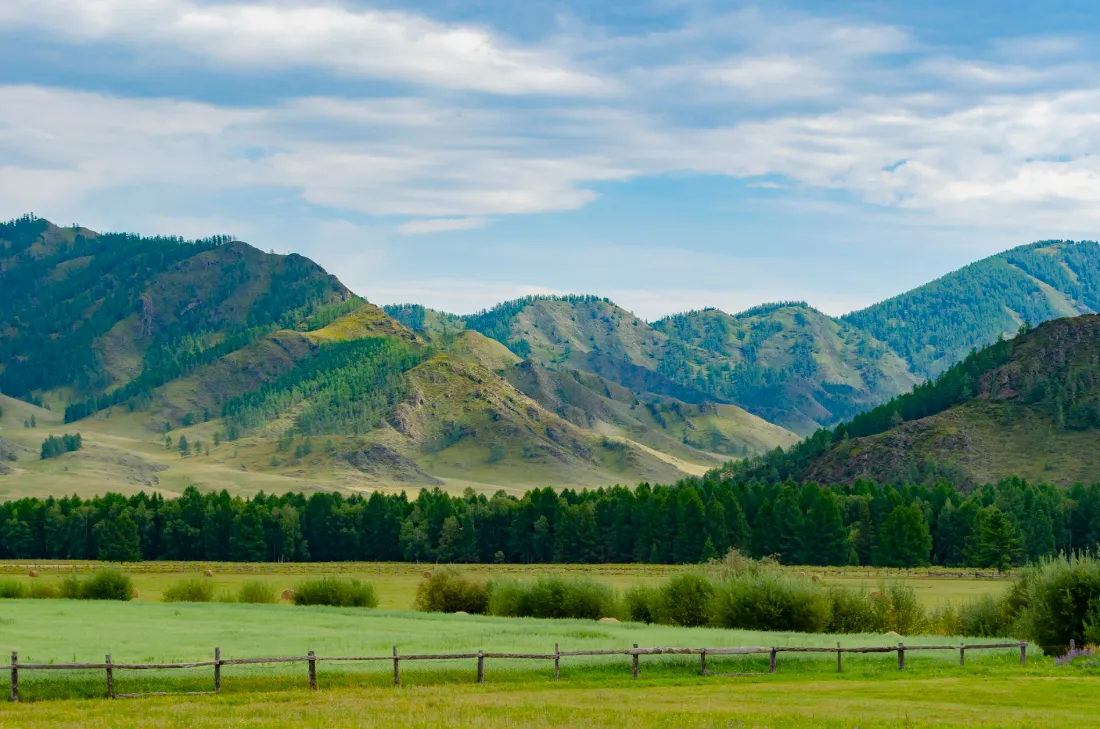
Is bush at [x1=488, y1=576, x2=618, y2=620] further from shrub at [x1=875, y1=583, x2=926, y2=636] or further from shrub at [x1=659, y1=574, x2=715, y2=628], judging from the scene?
shrub at [x1=875, y1=583, x2=926, y2=636]

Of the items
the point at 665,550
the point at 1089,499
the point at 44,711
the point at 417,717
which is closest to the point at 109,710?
the point at 44,711

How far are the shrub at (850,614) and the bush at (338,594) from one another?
37.0 m

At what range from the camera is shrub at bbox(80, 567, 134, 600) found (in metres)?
97.6

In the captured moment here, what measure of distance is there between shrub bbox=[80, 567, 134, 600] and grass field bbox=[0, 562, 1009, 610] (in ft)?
68.1

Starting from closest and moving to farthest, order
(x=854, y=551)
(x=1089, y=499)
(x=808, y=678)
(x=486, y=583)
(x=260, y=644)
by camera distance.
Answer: (x=808, y=678) → (x=260, y=644) → (x=486, y=583) → (x=854, y=551) → (x=1089, y=499)

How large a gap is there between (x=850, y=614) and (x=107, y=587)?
5918 centimetres

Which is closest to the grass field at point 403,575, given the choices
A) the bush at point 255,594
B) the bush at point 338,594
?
the bush at point 338,594

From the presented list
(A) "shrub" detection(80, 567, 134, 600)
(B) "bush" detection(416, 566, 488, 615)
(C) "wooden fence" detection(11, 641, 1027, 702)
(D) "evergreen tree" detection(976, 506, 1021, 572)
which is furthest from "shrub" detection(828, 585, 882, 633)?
(D) "evergreen tree" detection(976, 506, 1021, 572)

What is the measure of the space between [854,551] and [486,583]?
106m

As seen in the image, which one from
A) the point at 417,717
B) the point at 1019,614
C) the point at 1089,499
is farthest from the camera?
the point at 1089,499

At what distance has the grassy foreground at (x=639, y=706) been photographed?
3781 cm

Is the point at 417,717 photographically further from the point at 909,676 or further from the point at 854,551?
the point at 854,551

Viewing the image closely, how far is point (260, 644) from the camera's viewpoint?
5884 centimetres

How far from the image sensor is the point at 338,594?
311ft
